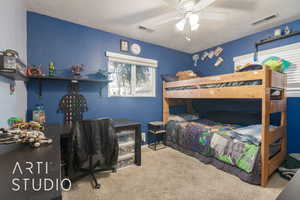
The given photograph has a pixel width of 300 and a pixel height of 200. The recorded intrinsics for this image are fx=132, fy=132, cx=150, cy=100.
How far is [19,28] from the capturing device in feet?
5.39

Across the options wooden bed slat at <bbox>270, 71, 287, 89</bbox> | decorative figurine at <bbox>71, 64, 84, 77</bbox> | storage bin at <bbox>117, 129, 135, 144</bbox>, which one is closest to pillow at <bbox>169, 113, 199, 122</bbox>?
storage bin at <bbox>117, 129, 135, 144</bbox>

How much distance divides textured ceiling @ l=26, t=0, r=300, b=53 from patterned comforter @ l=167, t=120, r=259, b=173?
1.86 meters

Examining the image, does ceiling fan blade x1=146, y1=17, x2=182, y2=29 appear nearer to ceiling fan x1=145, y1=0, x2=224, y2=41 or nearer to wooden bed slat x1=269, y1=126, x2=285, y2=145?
ceiling fan x1=145, y1=0, x2=224, y2=41

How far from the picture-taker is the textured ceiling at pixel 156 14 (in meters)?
1.82

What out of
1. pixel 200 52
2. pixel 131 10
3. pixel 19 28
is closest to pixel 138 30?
pixel 131 10

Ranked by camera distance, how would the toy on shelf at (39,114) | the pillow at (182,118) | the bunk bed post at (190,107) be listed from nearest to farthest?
the toy on shelf at (39,114)
the pillow at (182,118)
the bunk bed post at (190,107)

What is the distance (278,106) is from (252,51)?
4.32ft

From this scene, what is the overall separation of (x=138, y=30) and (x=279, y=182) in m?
3.26

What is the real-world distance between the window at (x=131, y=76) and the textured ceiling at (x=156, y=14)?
54cm

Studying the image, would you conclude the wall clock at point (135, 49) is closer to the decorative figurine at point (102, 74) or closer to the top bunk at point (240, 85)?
the decorative figurine at point (102, 74)

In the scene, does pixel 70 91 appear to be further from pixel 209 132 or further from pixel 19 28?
pixel 209 132

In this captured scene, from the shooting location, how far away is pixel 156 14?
6.81 ft

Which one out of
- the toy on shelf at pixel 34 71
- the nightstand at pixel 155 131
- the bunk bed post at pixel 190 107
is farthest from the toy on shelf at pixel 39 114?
the bunk bed post at pixel 190 107

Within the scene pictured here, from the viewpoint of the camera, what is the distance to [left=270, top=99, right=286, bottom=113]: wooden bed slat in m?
1.85
